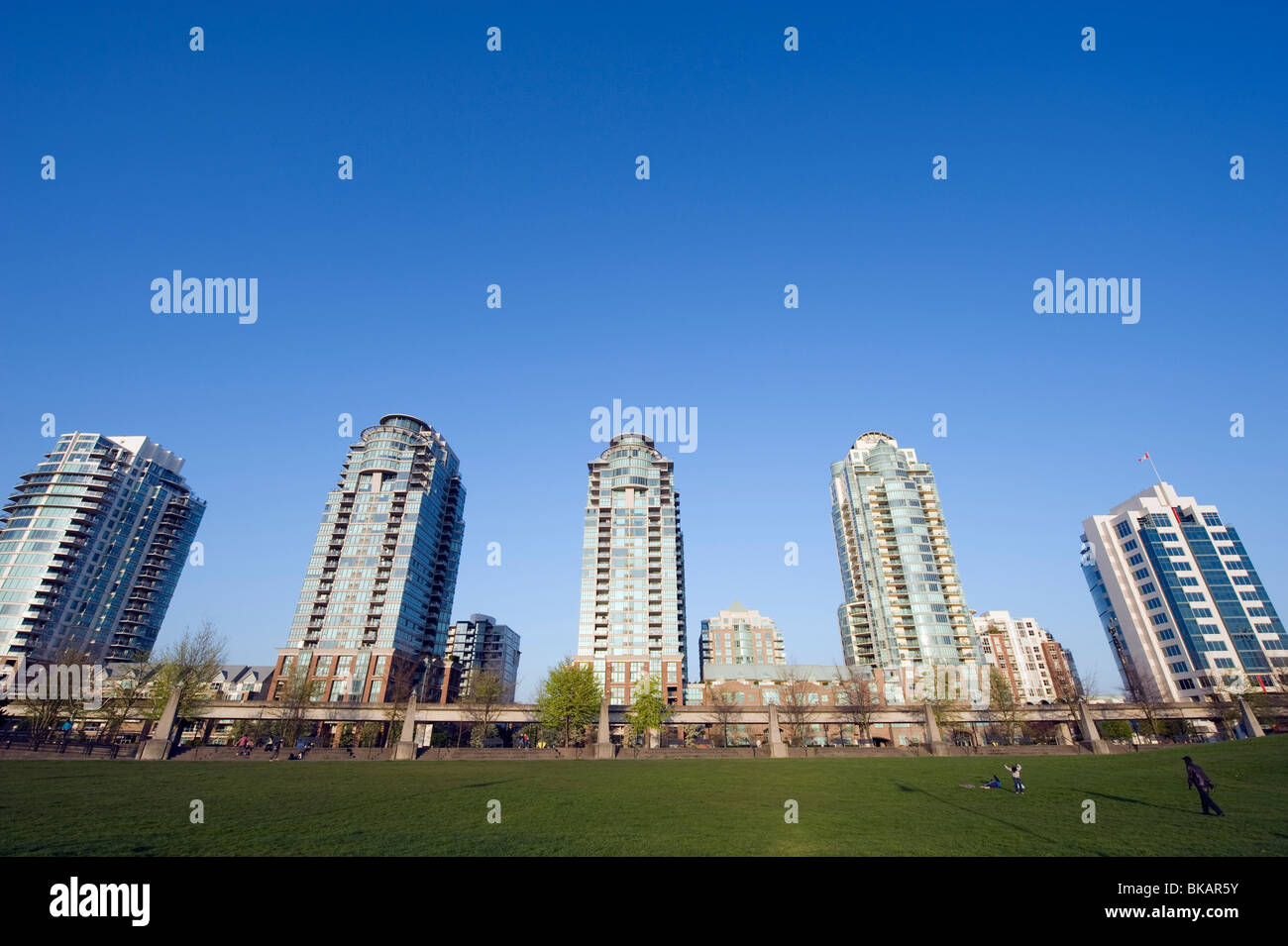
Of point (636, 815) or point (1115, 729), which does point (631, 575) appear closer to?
point (1115, 729)

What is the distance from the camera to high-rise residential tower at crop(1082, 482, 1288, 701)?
92.6 meters

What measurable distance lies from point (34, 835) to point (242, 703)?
71.5 metres

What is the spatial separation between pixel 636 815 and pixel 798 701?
7115 cm

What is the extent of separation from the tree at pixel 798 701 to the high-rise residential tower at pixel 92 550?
11645 centimetres

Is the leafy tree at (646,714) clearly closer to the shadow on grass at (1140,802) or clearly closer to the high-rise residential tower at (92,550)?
the shadow on grass at (1140,802)

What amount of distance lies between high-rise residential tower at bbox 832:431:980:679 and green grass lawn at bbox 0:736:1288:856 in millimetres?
80366

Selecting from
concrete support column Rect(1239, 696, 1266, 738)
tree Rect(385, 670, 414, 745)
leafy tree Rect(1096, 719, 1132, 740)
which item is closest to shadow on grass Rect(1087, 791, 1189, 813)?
concrete support column Rect(1239, 696, 1266, 738)

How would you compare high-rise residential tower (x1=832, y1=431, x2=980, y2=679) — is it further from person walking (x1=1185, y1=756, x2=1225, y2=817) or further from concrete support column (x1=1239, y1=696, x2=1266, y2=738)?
person walking (x1=1185, y1=756, x2=1225, y2=817)

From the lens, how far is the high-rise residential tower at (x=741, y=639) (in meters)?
178

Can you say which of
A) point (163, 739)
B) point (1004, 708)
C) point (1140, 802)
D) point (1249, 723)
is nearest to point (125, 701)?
point (163, 739)

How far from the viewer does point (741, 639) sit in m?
180

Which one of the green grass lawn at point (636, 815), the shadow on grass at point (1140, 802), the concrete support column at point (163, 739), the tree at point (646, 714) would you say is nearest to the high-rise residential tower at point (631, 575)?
the tree at point (646, 714)
